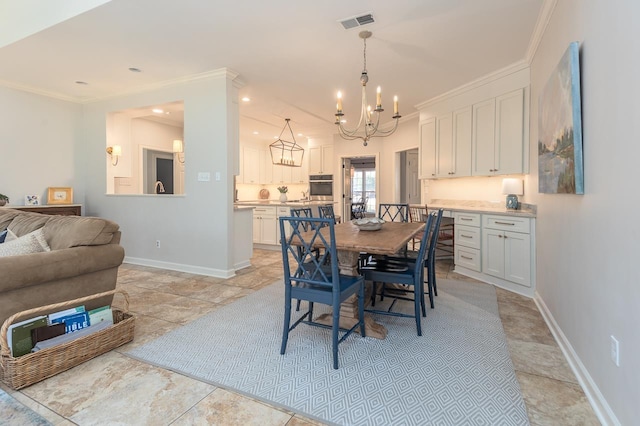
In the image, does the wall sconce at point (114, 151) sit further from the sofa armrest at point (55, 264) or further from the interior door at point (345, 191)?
the interior door at point (345, 191)

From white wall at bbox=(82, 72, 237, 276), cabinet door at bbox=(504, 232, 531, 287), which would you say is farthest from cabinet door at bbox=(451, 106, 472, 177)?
white wall at bbox=(82, 72, 237, 276)

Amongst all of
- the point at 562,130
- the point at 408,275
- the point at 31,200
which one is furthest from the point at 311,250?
the point at 31,200

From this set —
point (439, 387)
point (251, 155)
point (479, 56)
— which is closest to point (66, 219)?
point (439, 387)

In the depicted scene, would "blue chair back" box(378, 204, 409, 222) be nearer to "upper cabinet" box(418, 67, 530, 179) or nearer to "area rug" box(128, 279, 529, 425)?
"upper cabinet" box(418, 67, 530, 179)

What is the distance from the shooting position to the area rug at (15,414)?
1408 millimetres

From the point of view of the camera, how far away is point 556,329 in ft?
8.05

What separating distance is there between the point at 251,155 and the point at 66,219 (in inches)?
230

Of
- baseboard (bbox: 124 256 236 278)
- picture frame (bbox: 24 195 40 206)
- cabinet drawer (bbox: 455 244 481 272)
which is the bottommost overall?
baseboard (bbox: 124 256 236 278)

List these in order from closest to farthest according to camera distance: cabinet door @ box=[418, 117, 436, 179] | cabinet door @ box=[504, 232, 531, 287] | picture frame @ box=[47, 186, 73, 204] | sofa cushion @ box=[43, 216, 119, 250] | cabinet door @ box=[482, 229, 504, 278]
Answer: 1. sofa cushion @ box=[43, 216, 119, 250]
2. cabinet door @ box=[504, 232, 531, 287]
3. cabinet door @ box=[482, 229, 504, 278]
4. picture frame @ box=[47, 186, 73, 204]
5. cabinet door @ box=[418, 117, 436, 179]

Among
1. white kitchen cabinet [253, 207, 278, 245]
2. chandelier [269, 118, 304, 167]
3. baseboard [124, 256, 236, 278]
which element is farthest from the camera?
chandelier [269, 118, 304, 167]

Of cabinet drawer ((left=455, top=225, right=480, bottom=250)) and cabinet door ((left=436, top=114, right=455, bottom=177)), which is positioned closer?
cabinet drawer ((left=455, top=225, right=480, bottom=250))

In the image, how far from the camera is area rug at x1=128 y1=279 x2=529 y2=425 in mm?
1635

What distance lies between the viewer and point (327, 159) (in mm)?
7879

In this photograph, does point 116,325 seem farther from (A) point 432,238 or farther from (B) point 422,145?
(B) point 422,145
